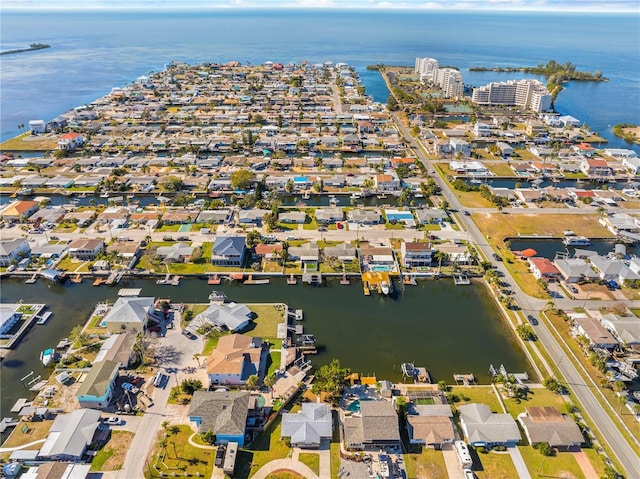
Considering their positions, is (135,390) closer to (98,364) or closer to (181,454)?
(98,364)

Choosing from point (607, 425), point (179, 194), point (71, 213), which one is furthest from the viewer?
point (179, 194)

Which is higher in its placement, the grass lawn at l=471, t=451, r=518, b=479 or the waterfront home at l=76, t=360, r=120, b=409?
the waterfront home at l=76, t=360, r=120, b=409

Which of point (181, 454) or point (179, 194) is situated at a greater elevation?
point (179, 194)

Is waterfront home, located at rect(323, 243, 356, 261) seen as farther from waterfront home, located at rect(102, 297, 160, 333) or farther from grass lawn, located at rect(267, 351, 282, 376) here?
waterfront home, located at rect(102, 297, 160, 333)

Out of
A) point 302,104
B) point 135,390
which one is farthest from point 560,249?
point 302,104

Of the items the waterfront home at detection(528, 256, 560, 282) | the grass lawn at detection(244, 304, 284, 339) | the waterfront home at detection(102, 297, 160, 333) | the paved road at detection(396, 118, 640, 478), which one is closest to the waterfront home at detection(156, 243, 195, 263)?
the waterfront home at detection(102, 297, 160, 333)
